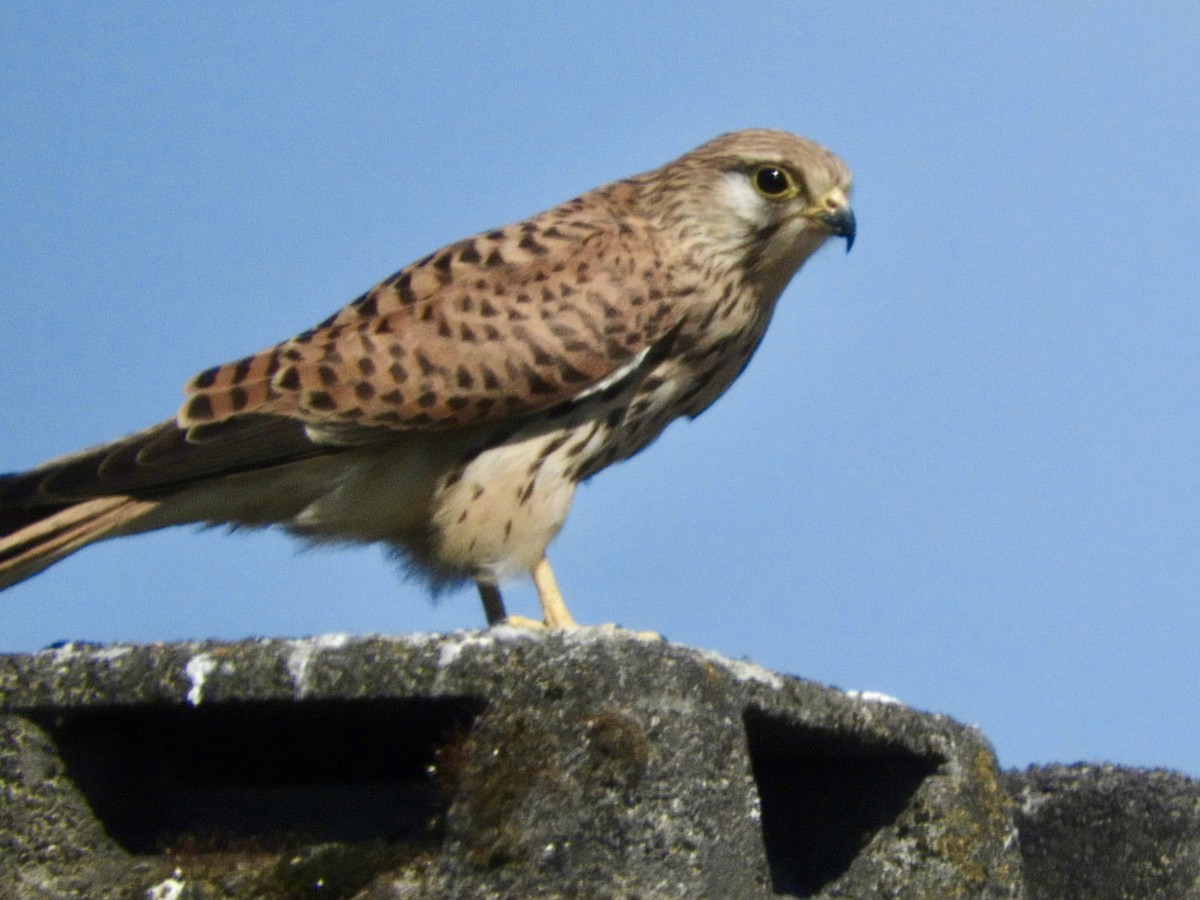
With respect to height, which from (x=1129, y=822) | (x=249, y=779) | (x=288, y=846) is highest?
(x=249, y=779)

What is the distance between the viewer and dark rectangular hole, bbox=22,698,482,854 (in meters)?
3.17

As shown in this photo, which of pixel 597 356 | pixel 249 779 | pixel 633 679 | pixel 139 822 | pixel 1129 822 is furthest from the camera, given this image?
pixel 597 356

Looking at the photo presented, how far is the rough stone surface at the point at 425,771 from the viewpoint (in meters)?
2.93

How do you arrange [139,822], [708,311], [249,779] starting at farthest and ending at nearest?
[708,311], [249,779], [139,822]

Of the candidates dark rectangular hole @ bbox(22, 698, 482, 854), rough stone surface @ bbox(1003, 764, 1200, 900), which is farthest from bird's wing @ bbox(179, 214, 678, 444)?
rough stone surface @ bbox(1003, 764, 1200, 900)

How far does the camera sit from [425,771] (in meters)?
3.50

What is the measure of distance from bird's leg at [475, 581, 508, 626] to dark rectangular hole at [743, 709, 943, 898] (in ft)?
4.54

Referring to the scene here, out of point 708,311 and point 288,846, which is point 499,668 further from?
point 708,311

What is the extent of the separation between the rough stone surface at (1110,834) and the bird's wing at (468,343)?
1.73m

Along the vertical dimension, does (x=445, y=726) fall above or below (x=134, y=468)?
below

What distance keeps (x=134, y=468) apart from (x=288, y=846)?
1578 millimetres

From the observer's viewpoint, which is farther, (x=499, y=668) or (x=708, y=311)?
(x=708, y=311)

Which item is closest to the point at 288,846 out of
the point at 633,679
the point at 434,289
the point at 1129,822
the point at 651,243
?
the point at 633,679

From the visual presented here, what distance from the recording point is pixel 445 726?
3.19 m
